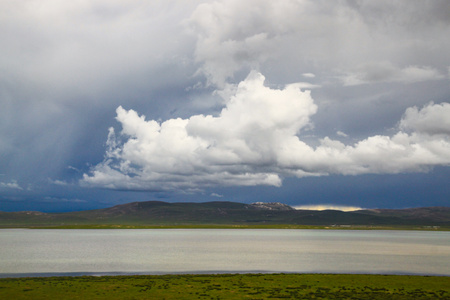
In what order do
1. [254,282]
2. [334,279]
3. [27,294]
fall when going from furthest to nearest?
1. [334,279]
2. [254,282]
3. [27,294]

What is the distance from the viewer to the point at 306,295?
138ft

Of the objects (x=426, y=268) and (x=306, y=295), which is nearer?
(x=306, y=295)

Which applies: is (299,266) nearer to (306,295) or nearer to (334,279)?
(334,279)

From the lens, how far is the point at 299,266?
2840 inches

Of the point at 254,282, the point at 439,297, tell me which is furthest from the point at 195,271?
the point at 439,297

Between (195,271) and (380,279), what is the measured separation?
1012 inches

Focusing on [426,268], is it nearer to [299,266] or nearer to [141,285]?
[299,266]

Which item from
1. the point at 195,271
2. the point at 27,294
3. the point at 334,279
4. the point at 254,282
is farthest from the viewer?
the point at 195,271

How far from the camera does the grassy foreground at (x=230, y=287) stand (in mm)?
41222

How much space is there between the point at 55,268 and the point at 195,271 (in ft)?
70.6

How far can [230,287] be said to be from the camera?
46.2m

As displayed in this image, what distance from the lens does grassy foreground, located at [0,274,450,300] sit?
4122 centimetres

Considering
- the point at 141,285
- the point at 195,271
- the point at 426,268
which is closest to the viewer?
the point at 141,285

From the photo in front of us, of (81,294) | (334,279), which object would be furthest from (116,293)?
(334,279)
